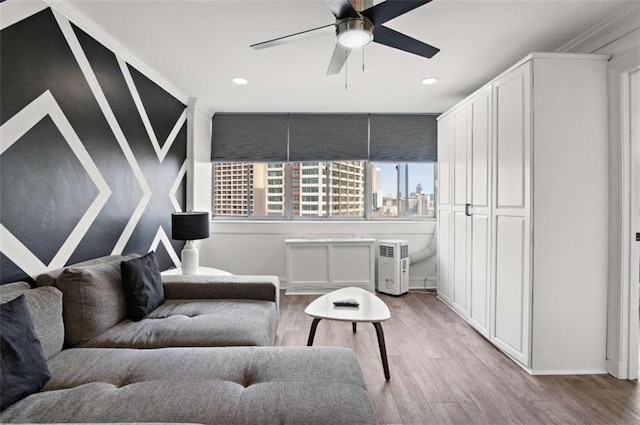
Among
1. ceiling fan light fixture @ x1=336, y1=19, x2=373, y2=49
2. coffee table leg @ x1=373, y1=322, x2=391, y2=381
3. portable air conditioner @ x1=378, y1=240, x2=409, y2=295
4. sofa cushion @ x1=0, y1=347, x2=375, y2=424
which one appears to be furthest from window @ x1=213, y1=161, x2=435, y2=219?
sofa cushion @ x1=0, y1=347, x2=375, y2=424

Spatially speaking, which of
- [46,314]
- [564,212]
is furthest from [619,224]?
[46,314]

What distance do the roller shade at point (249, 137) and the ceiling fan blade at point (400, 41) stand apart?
9.03ft

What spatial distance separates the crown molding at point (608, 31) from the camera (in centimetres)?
207

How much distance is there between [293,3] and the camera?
2027mm

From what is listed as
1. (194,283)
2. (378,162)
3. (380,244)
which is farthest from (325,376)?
(378,162)

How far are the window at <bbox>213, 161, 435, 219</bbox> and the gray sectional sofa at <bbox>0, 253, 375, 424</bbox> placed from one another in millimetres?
2544

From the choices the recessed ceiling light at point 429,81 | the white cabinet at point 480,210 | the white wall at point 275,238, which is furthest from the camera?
the white wall at point 275,238

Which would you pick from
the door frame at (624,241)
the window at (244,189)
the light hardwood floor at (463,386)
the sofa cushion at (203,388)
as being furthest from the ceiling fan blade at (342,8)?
the window at (244,189)

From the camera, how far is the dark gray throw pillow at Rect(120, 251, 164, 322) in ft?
6.81

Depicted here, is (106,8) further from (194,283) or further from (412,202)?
(412,202)

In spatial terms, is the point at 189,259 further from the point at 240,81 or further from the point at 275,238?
the point at 240,81

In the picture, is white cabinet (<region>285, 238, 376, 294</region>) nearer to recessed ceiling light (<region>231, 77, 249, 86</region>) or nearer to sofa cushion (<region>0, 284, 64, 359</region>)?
recessed ceiling light (<region>231, 77, 249, 86</region>)

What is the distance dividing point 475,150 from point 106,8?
3159 millimetres

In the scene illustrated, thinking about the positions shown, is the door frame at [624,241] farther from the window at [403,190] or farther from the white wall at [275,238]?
the window at [403,190]
